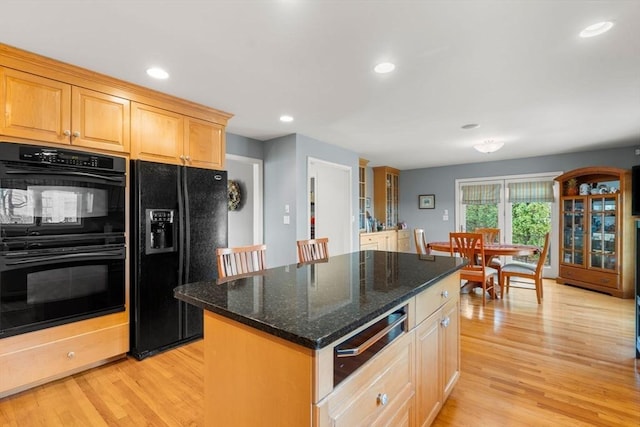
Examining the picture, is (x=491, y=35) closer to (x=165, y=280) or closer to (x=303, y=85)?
(x=303, y=85)

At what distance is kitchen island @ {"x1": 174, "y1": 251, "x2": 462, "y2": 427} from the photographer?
0.92m

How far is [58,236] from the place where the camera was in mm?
2145

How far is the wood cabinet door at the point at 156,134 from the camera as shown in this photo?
2.58 m

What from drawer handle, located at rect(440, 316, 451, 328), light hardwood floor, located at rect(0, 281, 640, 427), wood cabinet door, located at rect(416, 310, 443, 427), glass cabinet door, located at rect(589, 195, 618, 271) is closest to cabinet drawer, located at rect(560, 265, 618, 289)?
glass cabinet door, located at rect(589, 195, 618, 271)

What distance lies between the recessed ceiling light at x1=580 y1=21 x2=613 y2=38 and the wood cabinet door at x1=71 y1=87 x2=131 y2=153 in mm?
3239

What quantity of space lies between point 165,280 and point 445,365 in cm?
226

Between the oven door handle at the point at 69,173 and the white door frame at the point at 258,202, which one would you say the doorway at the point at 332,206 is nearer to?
the white door frame at the point at 258,202

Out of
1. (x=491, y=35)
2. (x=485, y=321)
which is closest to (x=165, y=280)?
(x=491, y=35)

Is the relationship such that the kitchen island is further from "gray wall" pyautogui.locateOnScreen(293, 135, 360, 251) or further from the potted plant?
the potted plant

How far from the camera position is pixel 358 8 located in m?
1.61

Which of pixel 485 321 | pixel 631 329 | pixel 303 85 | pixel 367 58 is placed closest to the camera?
pixel 367 58

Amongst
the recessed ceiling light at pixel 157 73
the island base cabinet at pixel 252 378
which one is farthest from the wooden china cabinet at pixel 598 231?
the recessed ceiling light at pixel 157 73

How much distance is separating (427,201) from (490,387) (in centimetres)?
520

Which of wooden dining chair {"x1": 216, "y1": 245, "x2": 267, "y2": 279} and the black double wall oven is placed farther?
the black double wall oven
